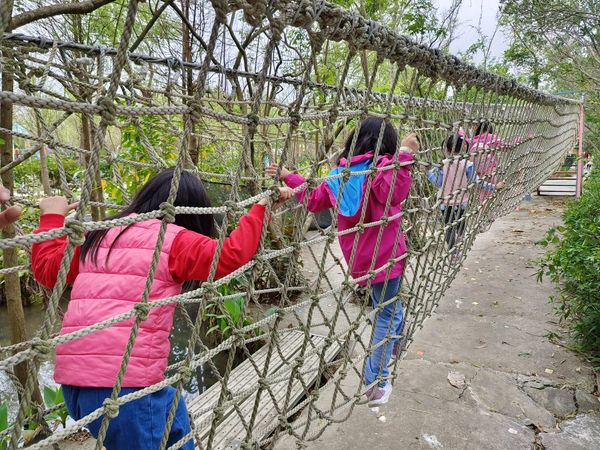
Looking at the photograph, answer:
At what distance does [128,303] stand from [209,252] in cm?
17

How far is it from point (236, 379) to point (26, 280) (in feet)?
7.72

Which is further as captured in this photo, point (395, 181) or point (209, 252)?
point (395, 181)

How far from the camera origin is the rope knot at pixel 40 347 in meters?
0.50

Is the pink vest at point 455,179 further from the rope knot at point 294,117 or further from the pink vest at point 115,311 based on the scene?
the pink vest at point 115,311

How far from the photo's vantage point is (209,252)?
2.61ft

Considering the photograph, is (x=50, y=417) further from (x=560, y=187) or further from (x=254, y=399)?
(x=560, y=187)

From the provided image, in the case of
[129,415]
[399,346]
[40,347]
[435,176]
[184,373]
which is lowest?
[399,346]

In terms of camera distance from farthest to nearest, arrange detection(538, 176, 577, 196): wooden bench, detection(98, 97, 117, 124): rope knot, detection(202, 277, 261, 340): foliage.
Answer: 1. detection(538, 176, 577, 196): wooden bench
2. detection(202, 277, 261, 340): foliage
3. detection(98, 97, 117, 124): rope knot

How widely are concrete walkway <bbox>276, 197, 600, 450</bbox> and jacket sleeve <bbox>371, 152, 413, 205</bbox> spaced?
795 mm

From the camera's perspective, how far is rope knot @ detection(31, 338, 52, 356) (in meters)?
0.50

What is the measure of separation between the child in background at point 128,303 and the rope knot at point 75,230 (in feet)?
0.96

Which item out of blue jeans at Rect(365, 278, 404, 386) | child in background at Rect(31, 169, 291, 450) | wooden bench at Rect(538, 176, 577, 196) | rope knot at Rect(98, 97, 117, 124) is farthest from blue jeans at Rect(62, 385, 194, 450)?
wooden bench at Rect(538, 176, 577, 196)

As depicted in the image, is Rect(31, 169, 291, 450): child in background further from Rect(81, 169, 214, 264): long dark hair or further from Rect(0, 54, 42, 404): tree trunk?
Rect(0, 54, 42, 404): tree trunk

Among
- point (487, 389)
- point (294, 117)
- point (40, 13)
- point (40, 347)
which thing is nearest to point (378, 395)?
point (487, 389)
